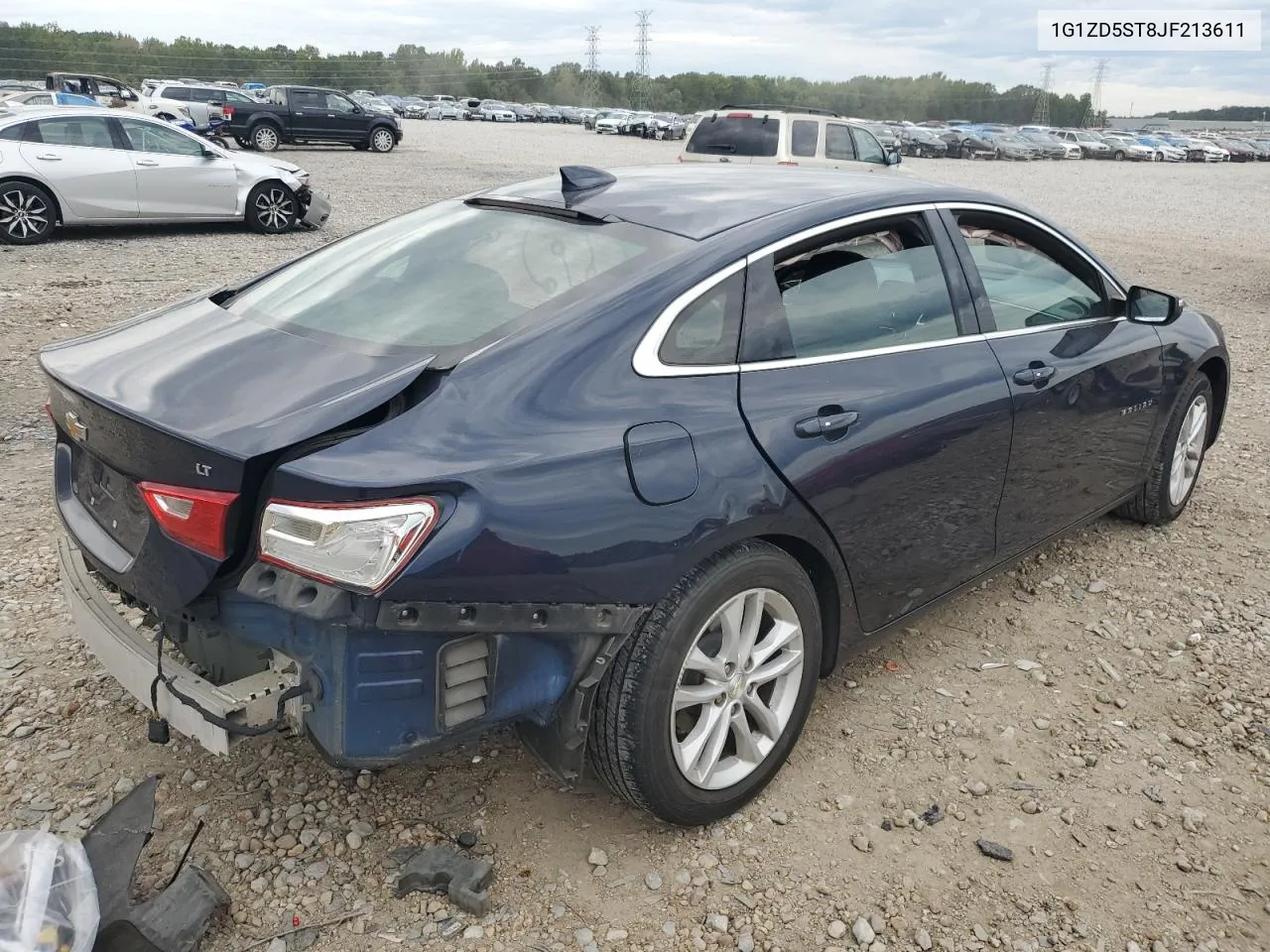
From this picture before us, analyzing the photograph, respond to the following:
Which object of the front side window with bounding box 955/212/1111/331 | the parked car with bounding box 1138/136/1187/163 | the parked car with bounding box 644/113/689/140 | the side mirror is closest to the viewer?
the front side window with bounding box 955/212/1111/331

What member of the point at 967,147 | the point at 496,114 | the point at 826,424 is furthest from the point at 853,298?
the point at 496,114

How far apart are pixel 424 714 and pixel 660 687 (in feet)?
1.82

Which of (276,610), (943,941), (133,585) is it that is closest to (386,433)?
(276,610)

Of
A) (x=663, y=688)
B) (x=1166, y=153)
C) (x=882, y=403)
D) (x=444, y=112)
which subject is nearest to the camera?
(x=663, y=688)

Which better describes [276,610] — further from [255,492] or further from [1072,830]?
[1072,830]

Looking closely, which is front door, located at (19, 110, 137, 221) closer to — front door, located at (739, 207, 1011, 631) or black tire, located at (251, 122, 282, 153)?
front door, located at (739, 207, 1011, 631)

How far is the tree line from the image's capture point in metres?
93.1

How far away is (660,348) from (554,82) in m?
122

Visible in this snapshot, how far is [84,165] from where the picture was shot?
11055mm

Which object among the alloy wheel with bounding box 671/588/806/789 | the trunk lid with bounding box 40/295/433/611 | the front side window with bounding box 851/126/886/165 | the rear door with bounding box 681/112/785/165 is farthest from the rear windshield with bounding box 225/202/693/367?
the front side window with bounding box 851/126/886/165

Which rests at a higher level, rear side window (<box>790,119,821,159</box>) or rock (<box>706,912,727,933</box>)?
rear side window (<box>790,119,821,159</box>)

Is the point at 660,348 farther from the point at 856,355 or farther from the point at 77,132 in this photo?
the point at 77,132

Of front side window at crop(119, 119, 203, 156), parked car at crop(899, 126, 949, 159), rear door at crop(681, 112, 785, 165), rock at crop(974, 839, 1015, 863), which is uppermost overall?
parked car at crop(899, 126, 949, 159)

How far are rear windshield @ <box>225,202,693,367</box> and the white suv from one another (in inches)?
424
